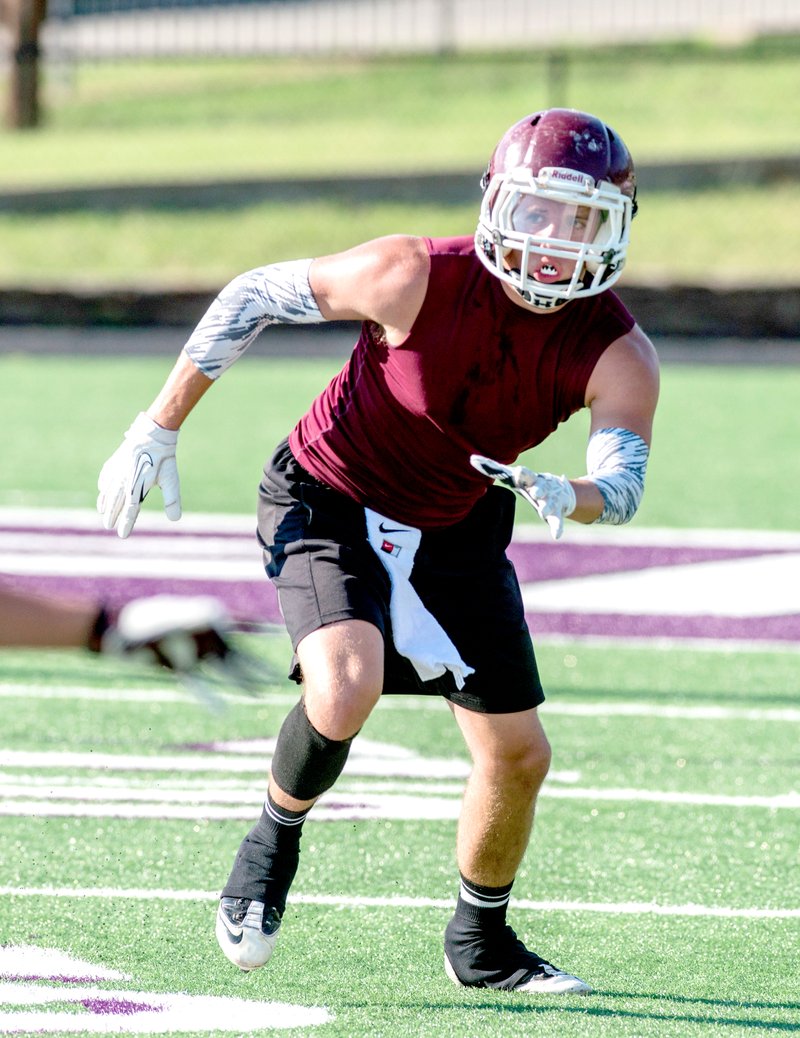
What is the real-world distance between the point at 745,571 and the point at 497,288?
461 centimetres

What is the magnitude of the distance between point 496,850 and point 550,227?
1.39m

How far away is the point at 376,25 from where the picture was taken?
2442cm

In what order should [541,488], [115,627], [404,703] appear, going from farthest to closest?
[404,703]
[541,488]
[115,627]

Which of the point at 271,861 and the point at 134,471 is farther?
the point at 134,471

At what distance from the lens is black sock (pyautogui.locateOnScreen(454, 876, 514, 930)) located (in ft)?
13.8

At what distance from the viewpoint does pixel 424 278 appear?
4.22 metres

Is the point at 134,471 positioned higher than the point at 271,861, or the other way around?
the point at 134,471

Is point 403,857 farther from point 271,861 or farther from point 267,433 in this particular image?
point 267,433

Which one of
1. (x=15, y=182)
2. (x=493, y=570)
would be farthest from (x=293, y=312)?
(x=15, y=182)

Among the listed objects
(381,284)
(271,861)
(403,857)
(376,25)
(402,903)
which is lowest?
(376,25)

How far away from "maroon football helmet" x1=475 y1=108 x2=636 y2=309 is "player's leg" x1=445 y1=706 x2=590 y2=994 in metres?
0.96

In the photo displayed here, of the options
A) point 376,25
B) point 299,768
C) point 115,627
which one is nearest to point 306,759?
point 299,768

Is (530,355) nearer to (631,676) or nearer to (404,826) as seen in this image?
(404,826)

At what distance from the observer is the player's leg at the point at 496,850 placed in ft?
13.5
